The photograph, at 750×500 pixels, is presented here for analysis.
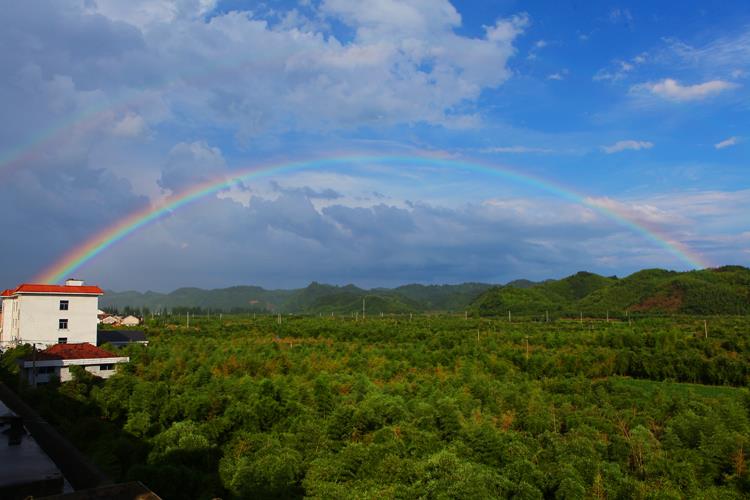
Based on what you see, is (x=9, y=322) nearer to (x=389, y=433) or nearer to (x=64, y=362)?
(x=64, y=362)

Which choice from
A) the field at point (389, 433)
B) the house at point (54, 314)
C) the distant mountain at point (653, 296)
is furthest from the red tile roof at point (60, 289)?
the distant mountain at point (653, 296)

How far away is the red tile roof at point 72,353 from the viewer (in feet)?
71.7

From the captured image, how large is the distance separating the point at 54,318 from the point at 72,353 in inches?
202

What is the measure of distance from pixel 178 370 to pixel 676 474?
19.9 metres

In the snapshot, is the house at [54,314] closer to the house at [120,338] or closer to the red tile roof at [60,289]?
the red tile roof at [60,289]

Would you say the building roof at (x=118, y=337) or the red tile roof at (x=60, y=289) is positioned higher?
the red tile roof at (x=60, y=289)

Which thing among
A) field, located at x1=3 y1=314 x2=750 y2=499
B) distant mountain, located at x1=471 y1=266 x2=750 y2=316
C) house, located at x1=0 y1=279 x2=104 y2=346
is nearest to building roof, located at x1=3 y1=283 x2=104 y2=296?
house, located at x1=0 y1=279 x2=104 y2=346

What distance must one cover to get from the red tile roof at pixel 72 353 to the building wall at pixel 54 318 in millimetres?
3210

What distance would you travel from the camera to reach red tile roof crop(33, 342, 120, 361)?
21.8m

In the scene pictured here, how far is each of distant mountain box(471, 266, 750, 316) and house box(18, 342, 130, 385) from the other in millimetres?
72306

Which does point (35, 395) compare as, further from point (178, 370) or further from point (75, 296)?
point (75, 296)

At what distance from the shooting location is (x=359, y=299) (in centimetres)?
14638

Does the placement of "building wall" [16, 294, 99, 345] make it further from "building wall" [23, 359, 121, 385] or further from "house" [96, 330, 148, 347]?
"building wall" [23, 359, 121, 385]

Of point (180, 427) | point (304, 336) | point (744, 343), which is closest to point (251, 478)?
point (180, 427)
